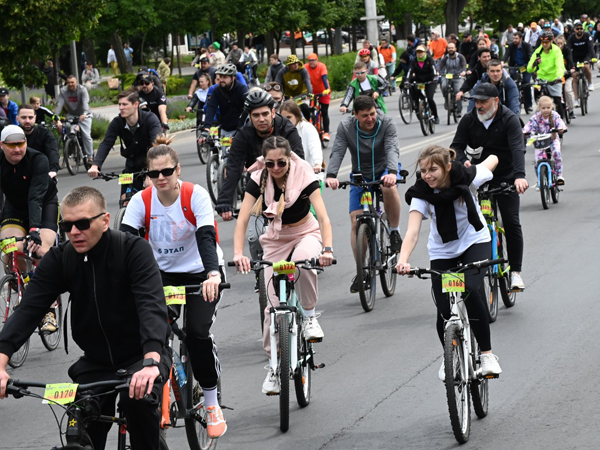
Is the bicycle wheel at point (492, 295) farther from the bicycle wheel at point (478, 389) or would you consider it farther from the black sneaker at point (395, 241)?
the bicycle wheel at point (478, 389)

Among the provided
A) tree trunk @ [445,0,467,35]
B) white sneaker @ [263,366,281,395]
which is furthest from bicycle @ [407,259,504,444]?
tree trunk @ [445,0,467,35]

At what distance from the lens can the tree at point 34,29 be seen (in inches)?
834

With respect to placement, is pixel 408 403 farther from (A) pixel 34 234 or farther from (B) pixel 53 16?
(B) pixel 53 16

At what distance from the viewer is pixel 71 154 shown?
2128 centimetres

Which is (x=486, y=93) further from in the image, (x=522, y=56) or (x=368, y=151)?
(x=522, y=56)

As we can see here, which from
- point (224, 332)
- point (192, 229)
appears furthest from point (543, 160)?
point (192, 229)

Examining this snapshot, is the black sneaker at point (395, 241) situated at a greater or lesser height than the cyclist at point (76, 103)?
lesser

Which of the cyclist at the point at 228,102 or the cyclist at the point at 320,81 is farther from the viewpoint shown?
the cyclist at the point at 320,81

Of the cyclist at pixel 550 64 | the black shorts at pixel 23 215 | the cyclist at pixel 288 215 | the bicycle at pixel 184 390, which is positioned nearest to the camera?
the bicycle at pixel 184 390

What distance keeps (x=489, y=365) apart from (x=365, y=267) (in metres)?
3.20

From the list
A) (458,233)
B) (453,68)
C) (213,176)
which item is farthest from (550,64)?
(458,233)

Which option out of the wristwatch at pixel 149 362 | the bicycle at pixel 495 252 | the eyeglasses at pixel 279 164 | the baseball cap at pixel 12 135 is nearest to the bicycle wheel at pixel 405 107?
the bicycle at pixel 495 252

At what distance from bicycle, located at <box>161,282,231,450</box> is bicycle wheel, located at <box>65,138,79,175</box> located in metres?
14.8

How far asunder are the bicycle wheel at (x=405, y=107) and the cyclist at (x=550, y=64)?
462cm
